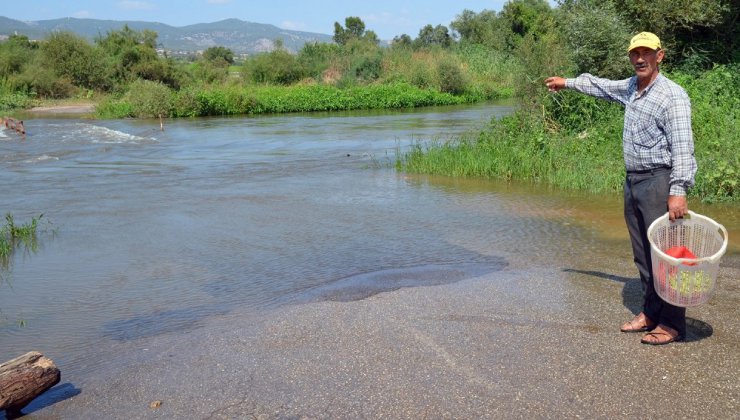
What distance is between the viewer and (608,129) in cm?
1331

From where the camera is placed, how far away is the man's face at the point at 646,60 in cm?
489

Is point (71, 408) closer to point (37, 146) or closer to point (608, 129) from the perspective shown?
point (608, 129)

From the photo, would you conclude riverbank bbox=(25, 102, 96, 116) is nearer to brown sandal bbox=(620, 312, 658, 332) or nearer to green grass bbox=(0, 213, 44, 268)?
green grass bbox=(0, 213, 44, 268)

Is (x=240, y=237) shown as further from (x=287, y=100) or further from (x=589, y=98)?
(x=287, y=100)

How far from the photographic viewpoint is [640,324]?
16.8 feet

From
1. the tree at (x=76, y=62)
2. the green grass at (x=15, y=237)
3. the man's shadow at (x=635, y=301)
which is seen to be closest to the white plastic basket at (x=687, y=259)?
the man's shadow at (x=635, y=301)

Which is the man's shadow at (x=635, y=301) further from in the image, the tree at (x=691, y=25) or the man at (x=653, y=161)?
the tree at (x=691, y=25)

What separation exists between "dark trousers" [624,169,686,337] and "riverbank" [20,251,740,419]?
21 cm

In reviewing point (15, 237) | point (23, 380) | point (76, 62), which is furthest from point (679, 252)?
point (76, 62)

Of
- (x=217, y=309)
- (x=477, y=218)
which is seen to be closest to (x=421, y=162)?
(x=477, y=218)

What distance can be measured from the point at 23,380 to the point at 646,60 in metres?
4.35

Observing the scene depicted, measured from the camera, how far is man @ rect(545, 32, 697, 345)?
4.77 m

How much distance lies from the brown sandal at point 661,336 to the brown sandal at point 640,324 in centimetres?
14

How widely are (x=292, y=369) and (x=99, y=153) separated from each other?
17491mm
